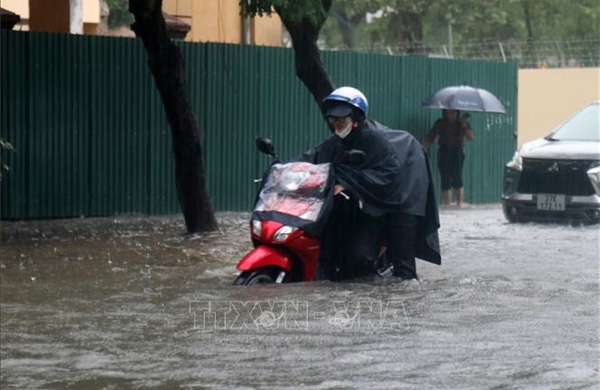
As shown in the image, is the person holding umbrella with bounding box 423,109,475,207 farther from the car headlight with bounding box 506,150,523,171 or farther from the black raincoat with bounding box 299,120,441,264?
the black raincoat with bounding box 299,120,441,264

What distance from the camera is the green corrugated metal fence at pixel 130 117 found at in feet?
56.6

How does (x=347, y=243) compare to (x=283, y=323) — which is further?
(x=347, y=243)

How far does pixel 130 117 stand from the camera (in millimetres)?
18453

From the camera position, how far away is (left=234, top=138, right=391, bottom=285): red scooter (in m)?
10.9

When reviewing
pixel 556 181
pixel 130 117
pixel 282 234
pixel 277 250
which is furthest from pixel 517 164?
pixel 282 234

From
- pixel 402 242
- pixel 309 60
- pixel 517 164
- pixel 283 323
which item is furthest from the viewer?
pixel 309 60

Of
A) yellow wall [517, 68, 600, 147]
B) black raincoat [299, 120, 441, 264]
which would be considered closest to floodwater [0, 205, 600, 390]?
black raincoat [299, 120, 441, 264]

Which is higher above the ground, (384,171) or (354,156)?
(354,156)

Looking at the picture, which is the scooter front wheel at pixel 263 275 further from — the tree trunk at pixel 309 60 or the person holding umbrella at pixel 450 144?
the person holding umbrella at pixel 450 144

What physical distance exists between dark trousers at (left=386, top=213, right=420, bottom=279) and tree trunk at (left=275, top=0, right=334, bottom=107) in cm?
668

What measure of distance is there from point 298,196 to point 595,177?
692 centimetres

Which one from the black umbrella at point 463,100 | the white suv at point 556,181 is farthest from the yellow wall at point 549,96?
the white suv at point 556,181

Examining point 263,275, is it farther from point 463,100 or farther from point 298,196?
point 463,100

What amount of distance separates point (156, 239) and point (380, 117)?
22.9ft
